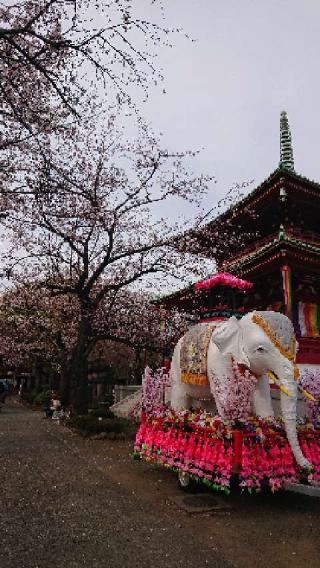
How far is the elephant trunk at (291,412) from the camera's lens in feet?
20.0

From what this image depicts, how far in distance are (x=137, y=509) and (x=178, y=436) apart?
136cm

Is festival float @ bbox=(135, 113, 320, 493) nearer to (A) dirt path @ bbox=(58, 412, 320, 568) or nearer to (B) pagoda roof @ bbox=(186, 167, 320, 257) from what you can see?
(A) dirt path @ bbox=(58, 412, 320, 568)

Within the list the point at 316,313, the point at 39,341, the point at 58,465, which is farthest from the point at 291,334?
the point at 39,341

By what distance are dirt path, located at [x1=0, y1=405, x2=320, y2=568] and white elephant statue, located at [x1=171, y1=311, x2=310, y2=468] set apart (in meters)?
1.39

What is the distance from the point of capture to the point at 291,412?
6434 millimetres

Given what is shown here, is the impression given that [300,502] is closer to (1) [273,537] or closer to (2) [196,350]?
(1) [273,537]

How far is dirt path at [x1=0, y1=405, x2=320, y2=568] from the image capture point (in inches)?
177

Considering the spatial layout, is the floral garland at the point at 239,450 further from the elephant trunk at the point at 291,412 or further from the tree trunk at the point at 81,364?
the tree trunk at the point at 81,364

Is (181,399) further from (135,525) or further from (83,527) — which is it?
(83,527)

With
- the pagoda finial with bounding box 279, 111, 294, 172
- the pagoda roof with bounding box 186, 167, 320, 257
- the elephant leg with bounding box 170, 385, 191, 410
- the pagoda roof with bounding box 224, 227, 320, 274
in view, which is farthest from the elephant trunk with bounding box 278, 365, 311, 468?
the pagoda finial with bounding box 279, 111, 294, 172

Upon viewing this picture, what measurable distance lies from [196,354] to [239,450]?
2.39m

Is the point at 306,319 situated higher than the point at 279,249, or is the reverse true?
the point at 279,249

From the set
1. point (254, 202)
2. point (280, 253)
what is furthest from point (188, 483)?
point (254, 202)

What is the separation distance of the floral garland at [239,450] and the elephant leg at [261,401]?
35 centimetres
